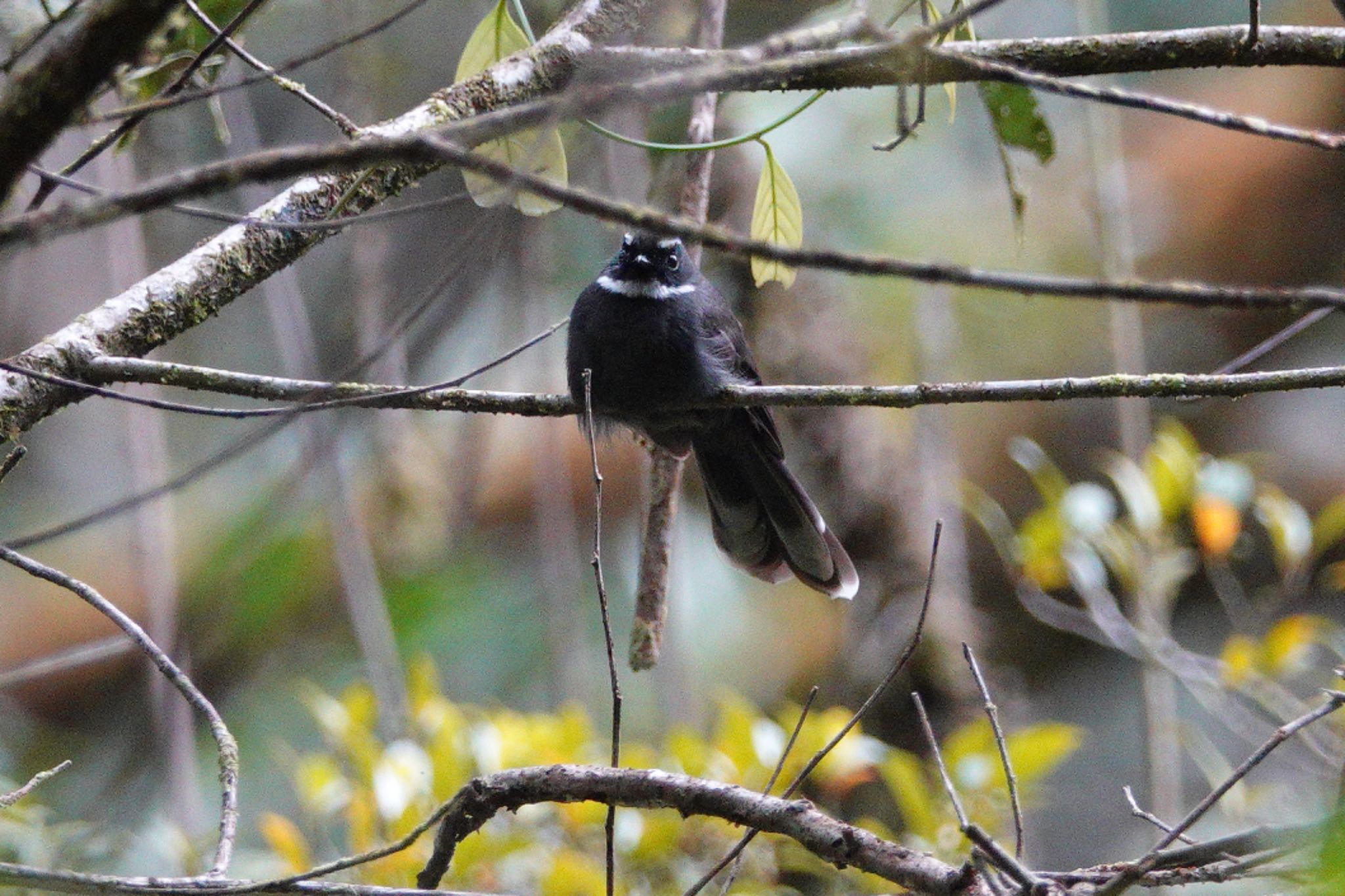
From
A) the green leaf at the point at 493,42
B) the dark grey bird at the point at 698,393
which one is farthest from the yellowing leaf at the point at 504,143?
the dark grey bird at the point at 698,393

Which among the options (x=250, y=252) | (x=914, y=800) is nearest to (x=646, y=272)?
(x=250, y=252)

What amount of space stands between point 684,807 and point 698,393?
1.94 m

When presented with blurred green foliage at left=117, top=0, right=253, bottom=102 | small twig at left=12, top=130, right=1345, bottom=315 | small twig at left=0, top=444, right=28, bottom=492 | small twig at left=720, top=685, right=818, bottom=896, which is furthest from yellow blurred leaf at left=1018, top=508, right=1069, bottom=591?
small twig at left=0, top=444, right=28, bottom=492

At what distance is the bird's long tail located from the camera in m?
4.56

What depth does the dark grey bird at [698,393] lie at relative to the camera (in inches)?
161

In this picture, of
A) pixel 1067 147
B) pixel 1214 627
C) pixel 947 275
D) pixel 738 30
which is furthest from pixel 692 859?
pixel 1067 147

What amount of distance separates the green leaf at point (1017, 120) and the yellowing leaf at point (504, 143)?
3.80 feet

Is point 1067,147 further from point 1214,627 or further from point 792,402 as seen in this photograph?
point 792,402

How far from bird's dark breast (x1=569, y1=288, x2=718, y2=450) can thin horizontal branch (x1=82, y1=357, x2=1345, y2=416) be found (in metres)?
1.52

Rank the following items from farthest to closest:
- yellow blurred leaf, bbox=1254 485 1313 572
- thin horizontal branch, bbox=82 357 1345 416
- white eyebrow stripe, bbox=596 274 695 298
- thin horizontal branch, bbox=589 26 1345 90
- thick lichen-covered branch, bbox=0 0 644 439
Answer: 1. yellow blurred leaf, bbox=1254 485 1313 572
2. white eyebrow stripe, bbox=596 274 695 298
3. thin horizontal branch, bbox=589 26 1345 90
4. thick lichen-covered branch, bbox=0 0 644 439
5. thin horizontal branch, bbox=82 357 1345 416

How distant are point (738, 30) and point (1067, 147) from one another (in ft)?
13.8

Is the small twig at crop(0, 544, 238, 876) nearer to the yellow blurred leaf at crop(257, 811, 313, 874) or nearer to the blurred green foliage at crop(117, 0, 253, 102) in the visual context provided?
the blurred green foliage at crop(117, 0, 253, 102)

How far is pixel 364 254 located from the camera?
6.18 metres

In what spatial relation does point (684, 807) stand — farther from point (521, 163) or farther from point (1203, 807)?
point (521, 163)
